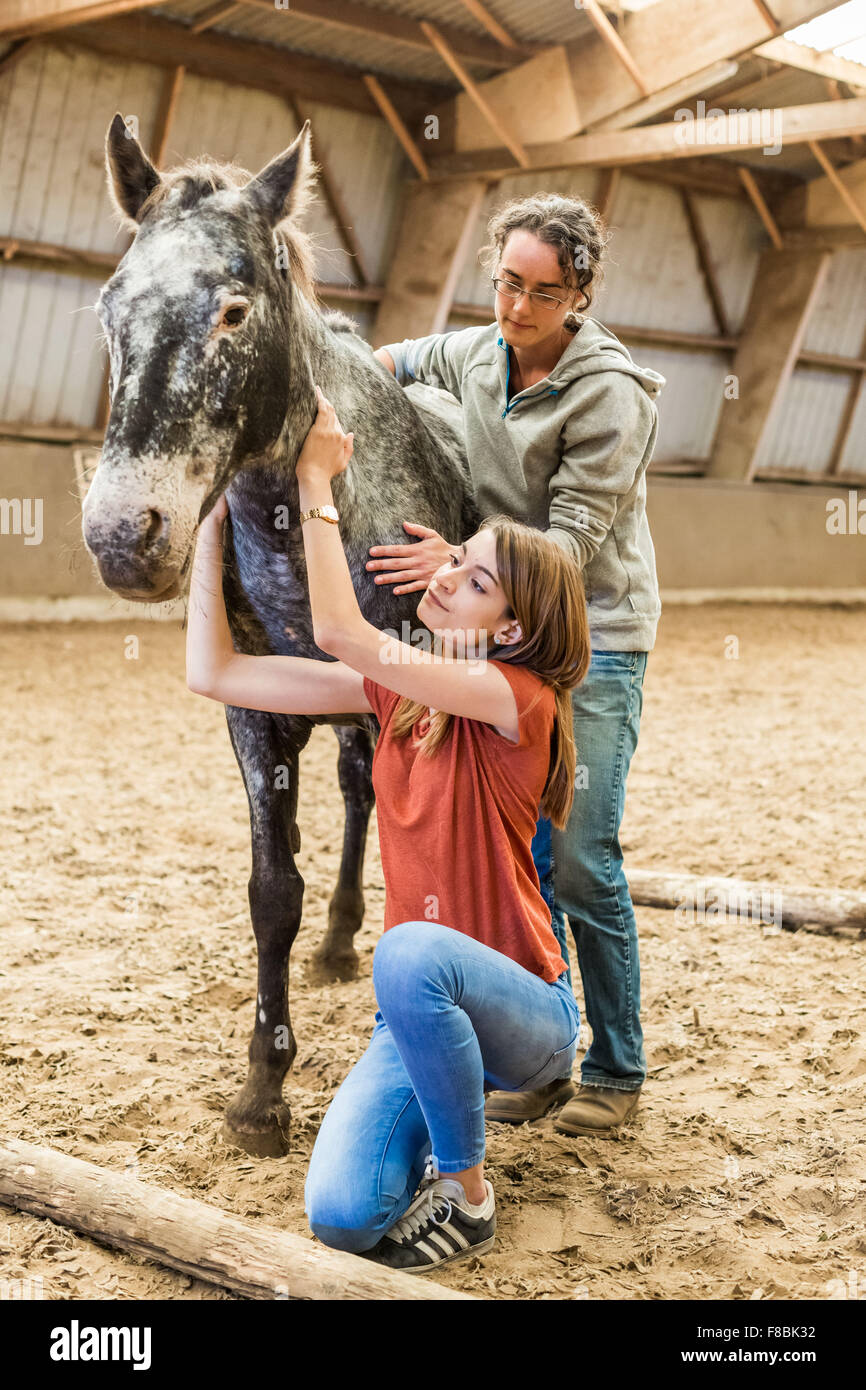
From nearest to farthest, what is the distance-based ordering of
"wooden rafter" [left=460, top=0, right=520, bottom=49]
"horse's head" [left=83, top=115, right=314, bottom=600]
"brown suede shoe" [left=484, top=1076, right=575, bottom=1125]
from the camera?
"horse's head" [left=83, top=115, right=314, bottom=600] < "brown suede shoe" [left=484, top=1076, right=575, bottom=1125] < "wooden rafter" [left=460, top=0, right=520, bottom=49]

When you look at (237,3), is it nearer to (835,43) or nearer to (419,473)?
(835,43)

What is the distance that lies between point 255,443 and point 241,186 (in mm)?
459

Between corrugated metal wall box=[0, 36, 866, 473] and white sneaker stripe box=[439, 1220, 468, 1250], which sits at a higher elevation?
corrugated metal wall box=[0, 36, 866, 473]

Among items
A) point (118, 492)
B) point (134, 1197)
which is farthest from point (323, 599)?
point (134, 1197)

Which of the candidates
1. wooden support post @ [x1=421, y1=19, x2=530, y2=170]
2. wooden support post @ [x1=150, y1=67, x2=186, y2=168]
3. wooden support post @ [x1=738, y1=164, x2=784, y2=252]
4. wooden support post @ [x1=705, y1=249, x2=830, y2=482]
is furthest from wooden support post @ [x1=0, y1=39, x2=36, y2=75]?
wooden support post @ [x1=705, y1=249, x2=830, y2=482]

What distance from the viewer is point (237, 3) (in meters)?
7.35

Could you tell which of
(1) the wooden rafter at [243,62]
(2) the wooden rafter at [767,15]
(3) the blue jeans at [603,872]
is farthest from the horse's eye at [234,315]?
(1) the wooden rafter at [243,62]

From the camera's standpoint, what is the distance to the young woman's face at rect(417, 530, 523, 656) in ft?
6.32

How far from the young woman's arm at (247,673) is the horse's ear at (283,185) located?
52 centimetres

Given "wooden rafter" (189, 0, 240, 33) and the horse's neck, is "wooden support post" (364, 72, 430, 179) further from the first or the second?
the horse's neck

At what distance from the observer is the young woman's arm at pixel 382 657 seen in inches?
74.5

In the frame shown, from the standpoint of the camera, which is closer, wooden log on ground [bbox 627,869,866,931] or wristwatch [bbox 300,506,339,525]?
wristwatch [bbox 300,506,339,525]

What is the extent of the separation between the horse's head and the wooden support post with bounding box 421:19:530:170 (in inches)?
268

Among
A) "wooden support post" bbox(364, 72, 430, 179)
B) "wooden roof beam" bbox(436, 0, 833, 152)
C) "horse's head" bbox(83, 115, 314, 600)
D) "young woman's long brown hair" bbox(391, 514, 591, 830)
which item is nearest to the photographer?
"horse's head" bbox(83, 115, 314, 600)
